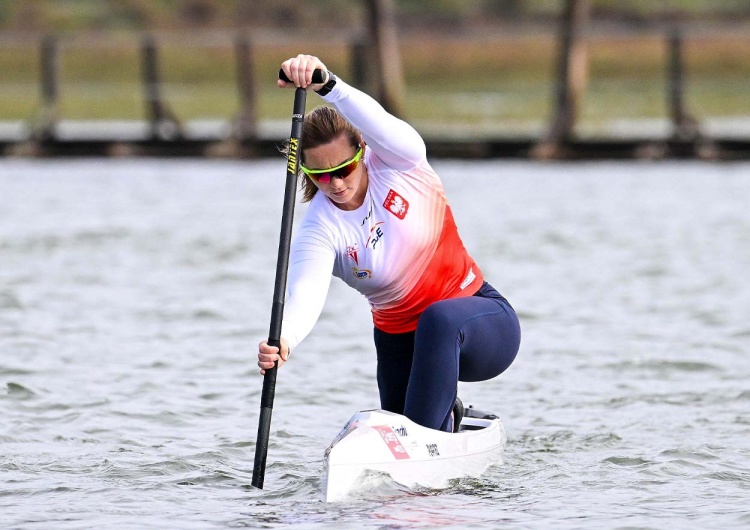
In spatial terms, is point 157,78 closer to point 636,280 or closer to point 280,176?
point 280,176

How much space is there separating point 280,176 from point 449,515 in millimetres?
14933

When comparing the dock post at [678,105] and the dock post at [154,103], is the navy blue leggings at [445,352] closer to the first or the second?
the dock post at [678,105]

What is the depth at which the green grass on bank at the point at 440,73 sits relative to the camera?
128 feet

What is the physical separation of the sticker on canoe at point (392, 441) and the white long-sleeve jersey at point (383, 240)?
1.47 ft

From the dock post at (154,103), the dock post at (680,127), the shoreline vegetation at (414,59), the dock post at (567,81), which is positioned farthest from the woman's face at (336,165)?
the shoreline vegetation at (414,59)

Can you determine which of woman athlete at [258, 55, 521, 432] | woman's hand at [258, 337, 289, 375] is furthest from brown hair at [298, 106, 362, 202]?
woman's hand at [258, 337, 289, 375]

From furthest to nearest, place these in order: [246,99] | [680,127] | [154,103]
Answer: [154,103] → [246,99] → [680,127]

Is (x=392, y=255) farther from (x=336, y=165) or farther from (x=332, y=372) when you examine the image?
(x=332, y=372)

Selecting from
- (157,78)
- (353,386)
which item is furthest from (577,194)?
(353,386)

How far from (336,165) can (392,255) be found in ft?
1.43

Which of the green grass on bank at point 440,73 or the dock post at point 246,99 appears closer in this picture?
the dock post at point 246,99

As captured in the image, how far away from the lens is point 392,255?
6.00 meters

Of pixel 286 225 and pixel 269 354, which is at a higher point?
pixel 286 225

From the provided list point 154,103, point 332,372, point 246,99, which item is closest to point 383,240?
point 332,372
